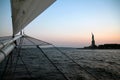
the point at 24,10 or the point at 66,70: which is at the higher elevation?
the point at 24,10

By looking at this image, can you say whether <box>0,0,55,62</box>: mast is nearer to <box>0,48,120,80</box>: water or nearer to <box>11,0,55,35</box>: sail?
<box>11,0,55,35</box>: sail

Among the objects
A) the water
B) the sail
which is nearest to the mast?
the sail

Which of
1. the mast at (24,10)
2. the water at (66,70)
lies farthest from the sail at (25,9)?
the water at (66,70)

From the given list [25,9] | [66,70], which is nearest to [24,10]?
[25,9]

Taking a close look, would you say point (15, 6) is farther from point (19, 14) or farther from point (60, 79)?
point (60, 79)

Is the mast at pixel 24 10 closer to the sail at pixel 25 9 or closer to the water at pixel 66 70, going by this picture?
the sail at pixel 25 9

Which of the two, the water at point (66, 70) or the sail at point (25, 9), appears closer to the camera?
the sail at point (25, 9)

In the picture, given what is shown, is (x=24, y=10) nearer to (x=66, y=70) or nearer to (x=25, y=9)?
(x=25, y=9)

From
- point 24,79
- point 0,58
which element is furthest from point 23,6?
point 24,79

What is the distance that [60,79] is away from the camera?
19.2 m

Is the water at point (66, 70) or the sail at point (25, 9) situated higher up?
the sail at point (25, 9)

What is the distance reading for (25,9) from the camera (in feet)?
15.0

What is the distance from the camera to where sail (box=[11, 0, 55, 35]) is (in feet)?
14.1

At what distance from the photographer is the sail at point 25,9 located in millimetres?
4302
